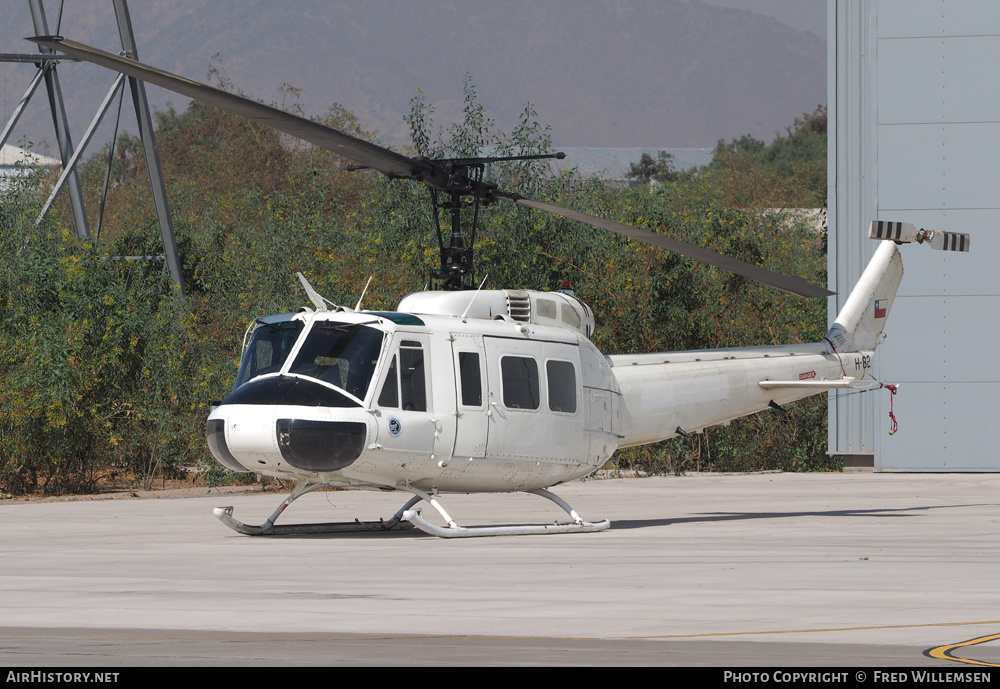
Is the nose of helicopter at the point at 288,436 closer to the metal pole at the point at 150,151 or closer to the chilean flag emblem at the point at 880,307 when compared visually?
the chilean flag emblem at the point at 880,307

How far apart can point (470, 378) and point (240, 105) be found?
158 inches

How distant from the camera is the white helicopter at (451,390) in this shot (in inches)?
500

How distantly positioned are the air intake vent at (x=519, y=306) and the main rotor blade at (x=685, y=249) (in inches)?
40.5

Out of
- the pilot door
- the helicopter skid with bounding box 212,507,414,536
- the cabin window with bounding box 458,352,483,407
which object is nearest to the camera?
the pilot door

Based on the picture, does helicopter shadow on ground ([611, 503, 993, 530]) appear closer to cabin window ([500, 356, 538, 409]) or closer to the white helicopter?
the white helicopter

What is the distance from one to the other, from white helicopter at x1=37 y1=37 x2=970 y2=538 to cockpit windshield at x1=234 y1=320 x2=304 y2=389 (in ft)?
0.04

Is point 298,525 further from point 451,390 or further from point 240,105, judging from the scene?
point 240,105

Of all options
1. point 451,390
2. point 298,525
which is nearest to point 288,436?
point 451,390

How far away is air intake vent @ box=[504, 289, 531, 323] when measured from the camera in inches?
569

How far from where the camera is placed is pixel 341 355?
13.0m

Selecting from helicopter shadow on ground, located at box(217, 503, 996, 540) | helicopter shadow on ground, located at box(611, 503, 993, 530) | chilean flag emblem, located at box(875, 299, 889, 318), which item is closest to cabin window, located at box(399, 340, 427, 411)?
helicopter shadow on ground, located at box(217, 503, 996, 540)

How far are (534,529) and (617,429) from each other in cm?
172

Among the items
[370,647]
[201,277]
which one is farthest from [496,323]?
[201,277]

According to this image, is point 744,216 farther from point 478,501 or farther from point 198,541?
point 198,541
